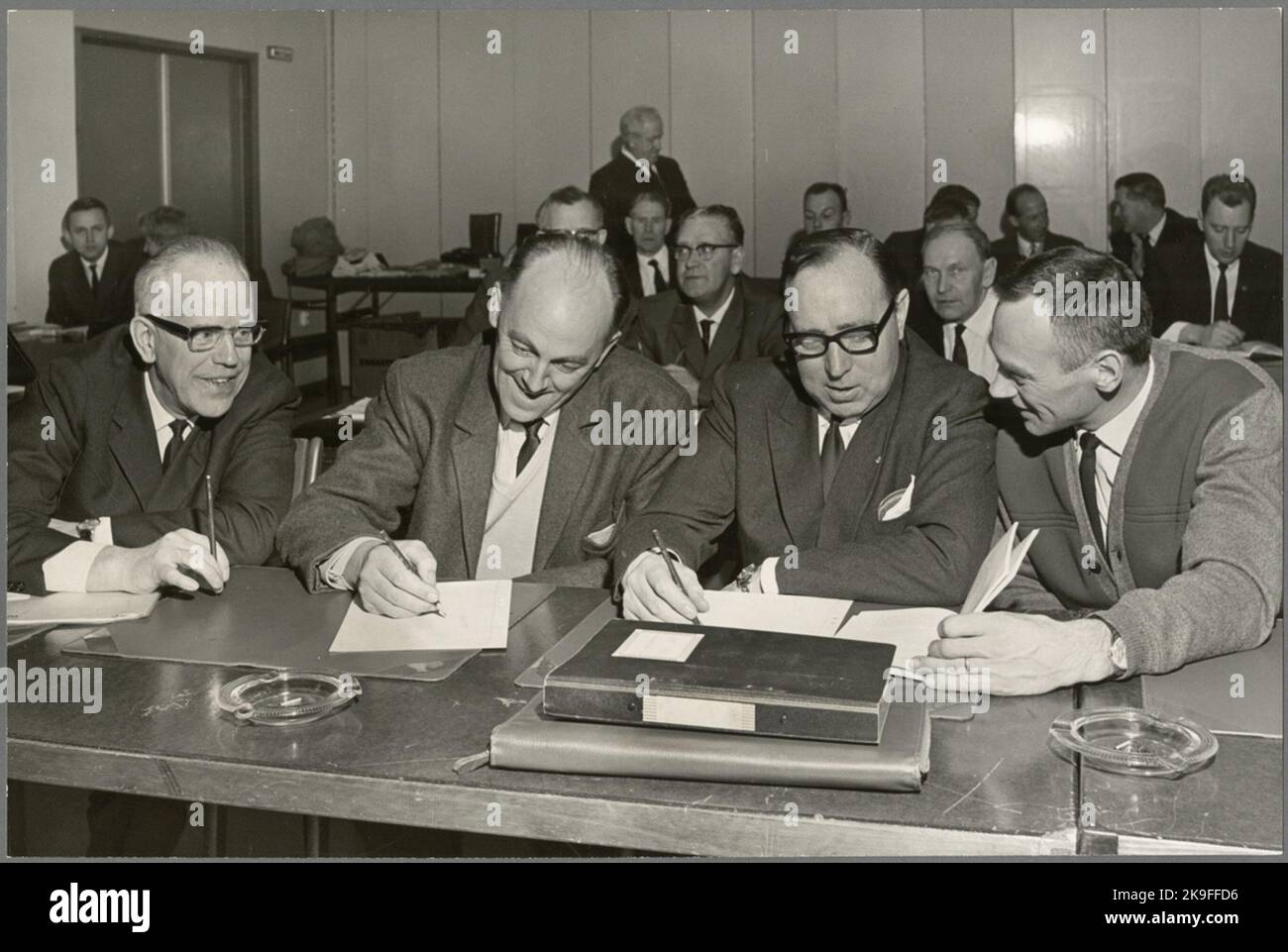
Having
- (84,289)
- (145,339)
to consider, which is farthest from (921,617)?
(84,289)

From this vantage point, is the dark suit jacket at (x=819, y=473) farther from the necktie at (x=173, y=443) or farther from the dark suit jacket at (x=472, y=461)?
the necktie at (x=173, y=443)

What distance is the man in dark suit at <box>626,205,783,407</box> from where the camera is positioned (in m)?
5.03

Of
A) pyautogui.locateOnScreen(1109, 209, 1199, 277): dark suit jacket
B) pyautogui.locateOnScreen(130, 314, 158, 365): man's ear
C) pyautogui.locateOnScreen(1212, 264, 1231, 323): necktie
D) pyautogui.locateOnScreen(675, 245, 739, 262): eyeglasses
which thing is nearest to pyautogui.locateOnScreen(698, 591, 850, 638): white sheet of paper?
pyautogui.locateOnScreen(130, 314, 158, 365): man's ear

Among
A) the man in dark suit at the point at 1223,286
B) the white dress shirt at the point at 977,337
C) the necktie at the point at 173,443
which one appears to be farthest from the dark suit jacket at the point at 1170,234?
the necktie at the point at 173,443

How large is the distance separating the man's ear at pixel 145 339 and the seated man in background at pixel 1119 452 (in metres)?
1.86

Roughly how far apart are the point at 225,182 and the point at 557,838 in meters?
7.44

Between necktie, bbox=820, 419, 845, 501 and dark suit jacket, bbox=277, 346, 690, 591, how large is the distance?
36 cm

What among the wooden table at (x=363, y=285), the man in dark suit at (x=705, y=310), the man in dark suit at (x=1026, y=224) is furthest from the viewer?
the wooden table at (x=363, y=285)

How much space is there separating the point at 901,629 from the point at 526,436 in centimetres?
118

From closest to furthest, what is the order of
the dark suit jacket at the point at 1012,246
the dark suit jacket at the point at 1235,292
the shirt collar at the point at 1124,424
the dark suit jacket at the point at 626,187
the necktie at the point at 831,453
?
the shirt collar at the point at 1124,424 < the necktie at the point at 831,453 < the dark suit jacket at the point at 1235,292 < the dark suit jacket at the point at 626,187 < the dark suit jacket at the point at 1012,246

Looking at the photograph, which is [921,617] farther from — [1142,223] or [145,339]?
[1142,223]

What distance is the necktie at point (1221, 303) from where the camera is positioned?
4715mm
